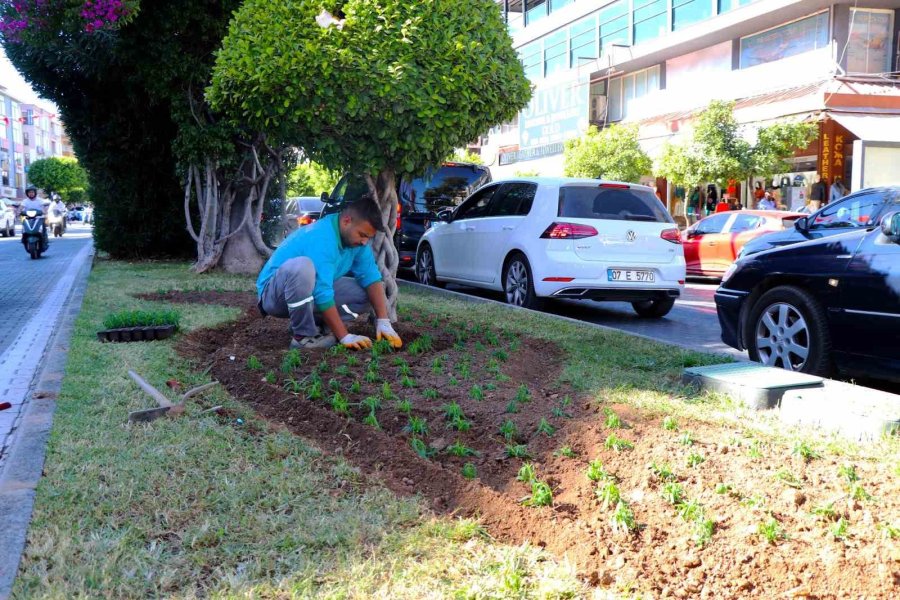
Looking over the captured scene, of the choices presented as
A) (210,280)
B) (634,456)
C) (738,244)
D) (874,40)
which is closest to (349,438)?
(634,456)

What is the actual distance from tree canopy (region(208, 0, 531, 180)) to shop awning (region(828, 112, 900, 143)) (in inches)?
695

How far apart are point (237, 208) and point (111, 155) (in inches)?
148

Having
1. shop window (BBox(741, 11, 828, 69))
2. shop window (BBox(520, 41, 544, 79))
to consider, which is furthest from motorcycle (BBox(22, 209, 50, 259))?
shop window (BBox(520, 41, 544, 79))

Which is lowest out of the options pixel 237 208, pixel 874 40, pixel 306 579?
pixel 306 579

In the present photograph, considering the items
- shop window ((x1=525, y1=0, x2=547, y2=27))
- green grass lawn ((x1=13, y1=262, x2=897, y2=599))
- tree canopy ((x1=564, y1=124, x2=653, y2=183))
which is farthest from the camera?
shop window ((x1=525, y1=0, x2=547, y2=27))

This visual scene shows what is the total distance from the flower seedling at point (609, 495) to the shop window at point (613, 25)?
34.4m

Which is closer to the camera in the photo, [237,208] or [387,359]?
[387,359]

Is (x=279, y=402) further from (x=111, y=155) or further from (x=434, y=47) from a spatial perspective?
→ (x=111, y=155)

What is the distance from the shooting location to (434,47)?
5859 millimetres

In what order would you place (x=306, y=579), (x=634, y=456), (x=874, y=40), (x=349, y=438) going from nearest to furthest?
→ 1. (x=306, y=579)
2. (x=634, y=456)
3. (x=349, y=438)
4. (x=874, y=40)

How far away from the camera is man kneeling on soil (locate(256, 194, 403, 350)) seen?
568cm

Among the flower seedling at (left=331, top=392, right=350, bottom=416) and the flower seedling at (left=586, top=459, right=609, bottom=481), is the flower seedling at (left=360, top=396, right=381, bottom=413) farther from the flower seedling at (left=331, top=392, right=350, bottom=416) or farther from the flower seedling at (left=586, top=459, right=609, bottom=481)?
the flower seedling at (left=586, top=459, right=609, bottom=481)

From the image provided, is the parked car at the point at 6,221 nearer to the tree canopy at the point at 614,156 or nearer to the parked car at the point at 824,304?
the tree canopy at the point at 614,156

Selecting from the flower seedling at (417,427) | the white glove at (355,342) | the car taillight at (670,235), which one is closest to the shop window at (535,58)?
the car taillight at (670,235)
